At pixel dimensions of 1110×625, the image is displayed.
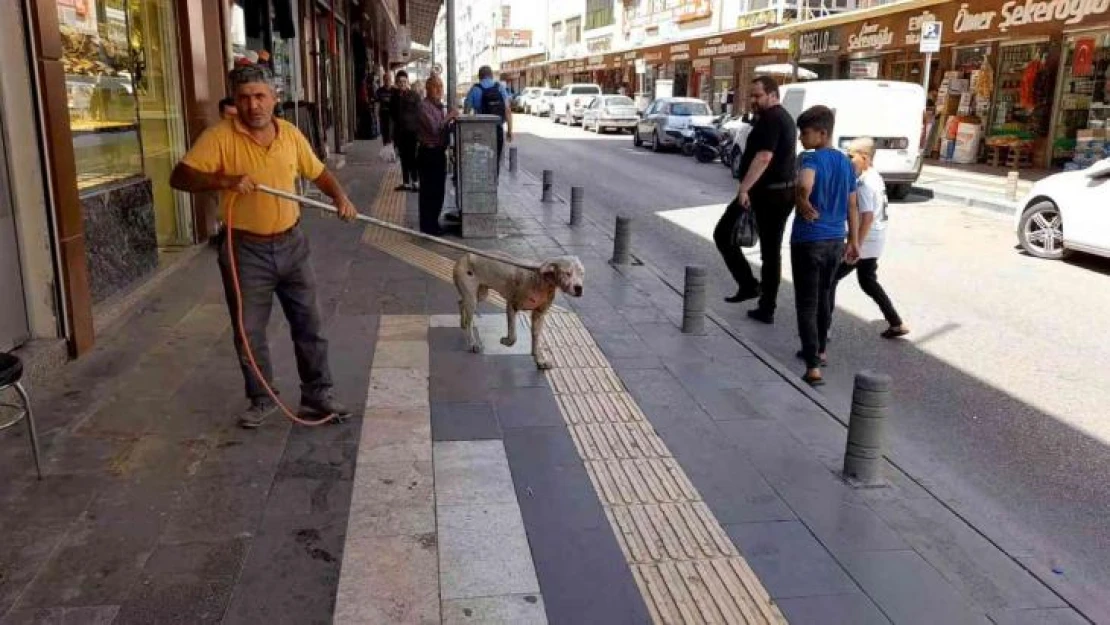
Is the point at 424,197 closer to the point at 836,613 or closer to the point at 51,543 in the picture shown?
the point at 51,543

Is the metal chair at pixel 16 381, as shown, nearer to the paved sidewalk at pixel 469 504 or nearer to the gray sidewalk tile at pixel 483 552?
the paved sidewalk at pixel 469 504

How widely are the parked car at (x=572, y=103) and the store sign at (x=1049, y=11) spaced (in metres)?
20.5

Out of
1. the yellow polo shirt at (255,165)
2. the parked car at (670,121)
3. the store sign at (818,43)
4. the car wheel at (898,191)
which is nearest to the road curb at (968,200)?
the car wheel at (898,191)

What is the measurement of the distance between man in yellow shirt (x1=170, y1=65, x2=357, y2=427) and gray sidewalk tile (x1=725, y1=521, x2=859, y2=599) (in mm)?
2283

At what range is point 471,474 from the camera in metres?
4.13

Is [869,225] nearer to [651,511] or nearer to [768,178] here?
[768,178]

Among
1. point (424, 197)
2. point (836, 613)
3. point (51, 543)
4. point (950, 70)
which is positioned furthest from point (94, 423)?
point (950, 70)

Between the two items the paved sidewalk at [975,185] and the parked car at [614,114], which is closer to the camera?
the paved sidewalk at [975,185]

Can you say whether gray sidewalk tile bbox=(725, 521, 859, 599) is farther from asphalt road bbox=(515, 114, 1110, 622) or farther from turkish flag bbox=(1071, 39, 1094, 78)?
turkish flag bbox=(1071, 39, 1094, 78)

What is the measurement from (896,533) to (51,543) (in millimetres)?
3467

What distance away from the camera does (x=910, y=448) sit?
191 inches

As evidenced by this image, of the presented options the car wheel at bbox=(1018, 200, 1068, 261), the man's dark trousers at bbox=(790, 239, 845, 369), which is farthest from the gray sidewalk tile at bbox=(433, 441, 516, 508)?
the car wheel at bbox=(1018, 200, 1068, 261)

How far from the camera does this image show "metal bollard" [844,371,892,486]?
4145mm

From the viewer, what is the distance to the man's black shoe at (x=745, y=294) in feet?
25.5
